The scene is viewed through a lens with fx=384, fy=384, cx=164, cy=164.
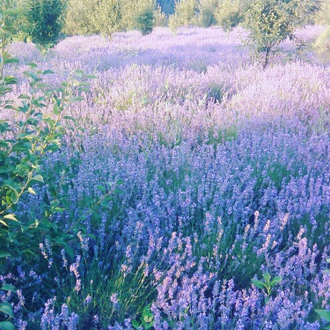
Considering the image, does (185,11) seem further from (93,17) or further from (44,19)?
(44,19)

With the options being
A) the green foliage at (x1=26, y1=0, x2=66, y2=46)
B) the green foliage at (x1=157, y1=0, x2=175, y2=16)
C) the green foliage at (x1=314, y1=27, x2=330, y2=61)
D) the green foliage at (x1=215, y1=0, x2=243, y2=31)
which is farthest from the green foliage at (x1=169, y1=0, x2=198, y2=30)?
the green foliage at (x1=157, y1=0, x2=175, y2=16)

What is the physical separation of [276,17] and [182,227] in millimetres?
7100

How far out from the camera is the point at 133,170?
2.80 metres

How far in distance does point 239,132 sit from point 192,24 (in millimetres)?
33202

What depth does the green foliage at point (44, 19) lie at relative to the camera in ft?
37.6

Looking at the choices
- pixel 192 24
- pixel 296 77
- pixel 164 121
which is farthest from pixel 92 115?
pixel 192 24

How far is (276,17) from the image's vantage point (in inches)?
320

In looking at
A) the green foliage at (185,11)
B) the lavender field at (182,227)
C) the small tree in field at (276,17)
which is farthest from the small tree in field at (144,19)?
the lavender field at (182,227)

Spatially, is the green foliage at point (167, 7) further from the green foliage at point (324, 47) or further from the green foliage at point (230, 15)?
the green foliage at point (324, 47)

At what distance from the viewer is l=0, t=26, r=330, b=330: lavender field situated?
1.80 m

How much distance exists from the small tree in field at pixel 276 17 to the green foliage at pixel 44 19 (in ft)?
20.7

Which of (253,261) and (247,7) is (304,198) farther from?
(247,7)

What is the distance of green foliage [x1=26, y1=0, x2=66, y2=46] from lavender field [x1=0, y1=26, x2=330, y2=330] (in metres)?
7.81

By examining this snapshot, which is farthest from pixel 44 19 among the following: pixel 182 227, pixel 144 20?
pixel 182 227
